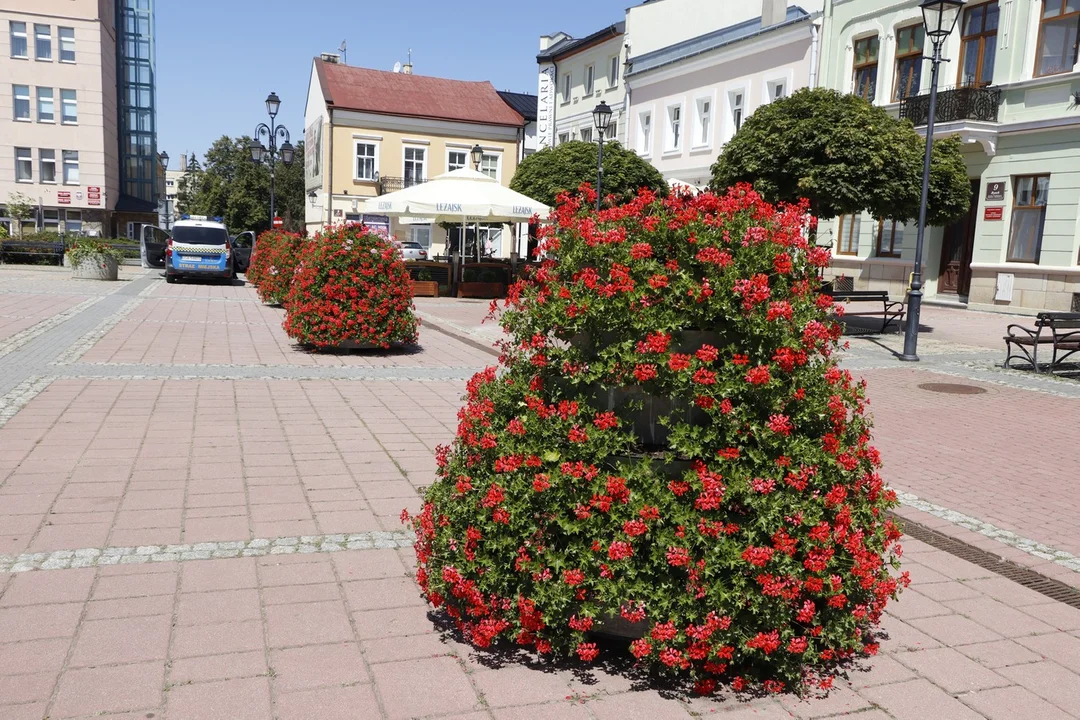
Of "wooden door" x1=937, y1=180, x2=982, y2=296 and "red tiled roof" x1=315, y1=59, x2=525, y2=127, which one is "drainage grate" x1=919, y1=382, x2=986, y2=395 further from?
"red tiled roof" x1=315, y1=59, x2=525, y2=127

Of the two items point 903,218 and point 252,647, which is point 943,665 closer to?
point 252,647

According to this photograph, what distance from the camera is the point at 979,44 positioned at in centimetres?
2155

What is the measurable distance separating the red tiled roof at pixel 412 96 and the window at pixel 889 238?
2749 centimetres

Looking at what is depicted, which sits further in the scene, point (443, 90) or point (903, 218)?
point (443, 90)

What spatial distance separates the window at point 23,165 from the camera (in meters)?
47.7

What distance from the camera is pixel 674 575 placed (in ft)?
9.77

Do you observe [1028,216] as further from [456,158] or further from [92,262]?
[456,158]

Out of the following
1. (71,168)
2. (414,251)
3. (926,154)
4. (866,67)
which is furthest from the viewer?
(71,168)

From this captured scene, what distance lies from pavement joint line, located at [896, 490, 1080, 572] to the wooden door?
18.8m

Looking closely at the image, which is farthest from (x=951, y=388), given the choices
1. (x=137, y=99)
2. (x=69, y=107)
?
→ (x=137, y=99)

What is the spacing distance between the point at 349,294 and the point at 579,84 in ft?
104

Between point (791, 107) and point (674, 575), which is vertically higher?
point (791, 107)

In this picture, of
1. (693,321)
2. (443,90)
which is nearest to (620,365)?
(693,321)

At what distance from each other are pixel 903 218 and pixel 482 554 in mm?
14874
